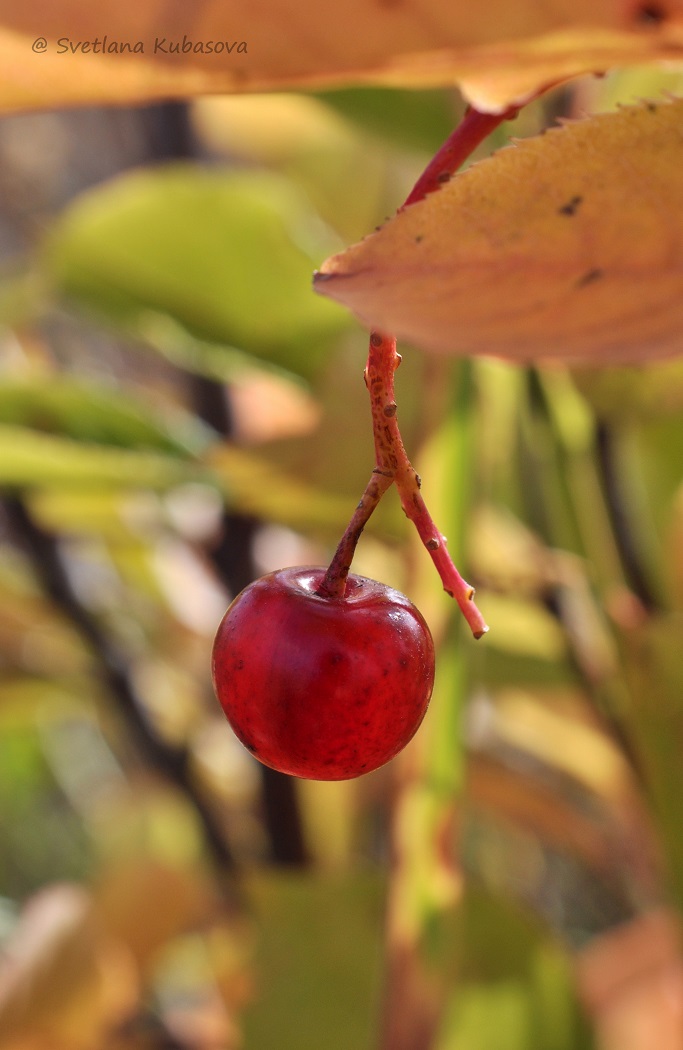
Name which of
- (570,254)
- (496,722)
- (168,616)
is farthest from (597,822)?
(570,254)

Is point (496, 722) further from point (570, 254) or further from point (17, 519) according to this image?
point (570, 254)

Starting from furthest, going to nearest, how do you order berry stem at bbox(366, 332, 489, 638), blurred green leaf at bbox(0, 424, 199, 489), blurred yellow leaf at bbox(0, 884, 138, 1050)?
blurred yellow leaf at bbox(0, 884, 138, 1050)
blurred green leaf at bbox(0, 424, 199, 489)
berry stem at bbox(366, 332, 489, 638)

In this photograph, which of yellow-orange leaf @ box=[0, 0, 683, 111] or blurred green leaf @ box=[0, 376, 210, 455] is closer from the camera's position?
yellow-orange leaf @ box=[0, 0, 683, 111]

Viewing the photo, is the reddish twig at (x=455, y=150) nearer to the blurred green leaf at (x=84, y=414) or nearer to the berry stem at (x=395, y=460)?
the berry stem at (x=395, y=460)

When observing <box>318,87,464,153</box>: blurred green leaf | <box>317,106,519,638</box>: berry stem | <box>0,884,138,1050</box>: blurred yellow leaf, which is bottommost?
<box>0,884,138,1050</box>: blurred yellow leaf

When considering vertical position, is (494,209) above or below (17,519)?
above

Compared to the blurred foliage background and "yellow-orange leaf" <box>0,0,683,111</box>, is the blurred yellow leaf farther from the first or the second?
"yellow-orange leaf" <box>0,0,683,111</box>

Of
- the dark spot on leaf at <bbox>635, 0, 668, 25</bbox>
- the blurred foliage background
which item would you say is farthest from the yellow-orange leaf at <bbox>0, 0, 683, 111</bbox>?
the blurred foliage background
